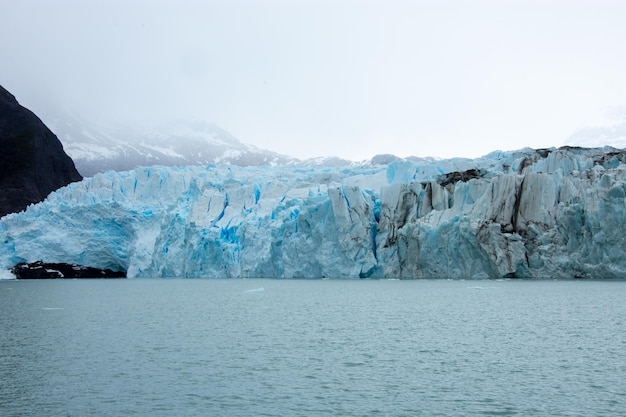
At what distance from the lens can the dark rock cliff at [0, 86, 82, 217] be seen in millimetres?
66750

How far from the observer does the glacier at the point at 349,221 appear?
2953 centimetres

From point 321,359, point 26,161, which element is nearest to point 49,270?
point 26,161

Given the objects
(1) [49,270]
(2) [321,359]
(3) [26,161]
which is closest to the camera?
(2) [321,359]

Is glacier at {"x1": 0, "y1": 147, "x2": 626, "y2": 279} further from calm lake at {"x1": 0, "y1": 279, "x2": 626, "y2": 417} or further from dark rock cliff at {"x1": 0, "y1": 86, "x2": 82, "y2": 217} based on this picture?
dark rock cliff at {"x1": 0, "y1": 86, "x2": 82, "y2": 217}

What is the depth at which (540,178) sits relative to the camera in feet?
101

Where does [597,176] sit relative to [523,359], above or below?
above

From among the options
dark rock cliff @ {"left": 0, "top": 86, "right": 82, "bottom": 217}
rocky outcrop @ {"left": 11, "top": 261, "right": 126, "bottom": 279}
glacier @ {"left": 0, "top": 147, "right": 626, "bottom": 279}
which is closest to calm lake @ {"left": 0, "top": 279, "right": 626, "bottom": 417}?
glacier @ {"left": 0, "top": 147, "right": 626, "bottom": 279}

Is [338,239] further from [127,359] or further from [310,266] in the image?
[127,359]

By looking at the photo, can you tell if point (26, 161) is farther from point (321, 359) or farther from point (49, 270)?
point (321, 359)

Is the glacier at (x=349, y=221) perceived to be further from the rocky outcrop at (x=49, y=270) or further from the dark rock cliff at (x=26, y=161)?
the dark rock cliff at (x=26, y=161)

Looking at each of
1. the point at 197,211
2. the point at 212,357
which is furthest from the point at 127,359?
the point at 197,211

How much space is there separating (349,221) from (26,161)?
50585 mm

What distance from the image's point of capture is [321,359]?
466 inches

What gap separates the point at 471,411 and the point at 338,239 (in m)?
26.8
